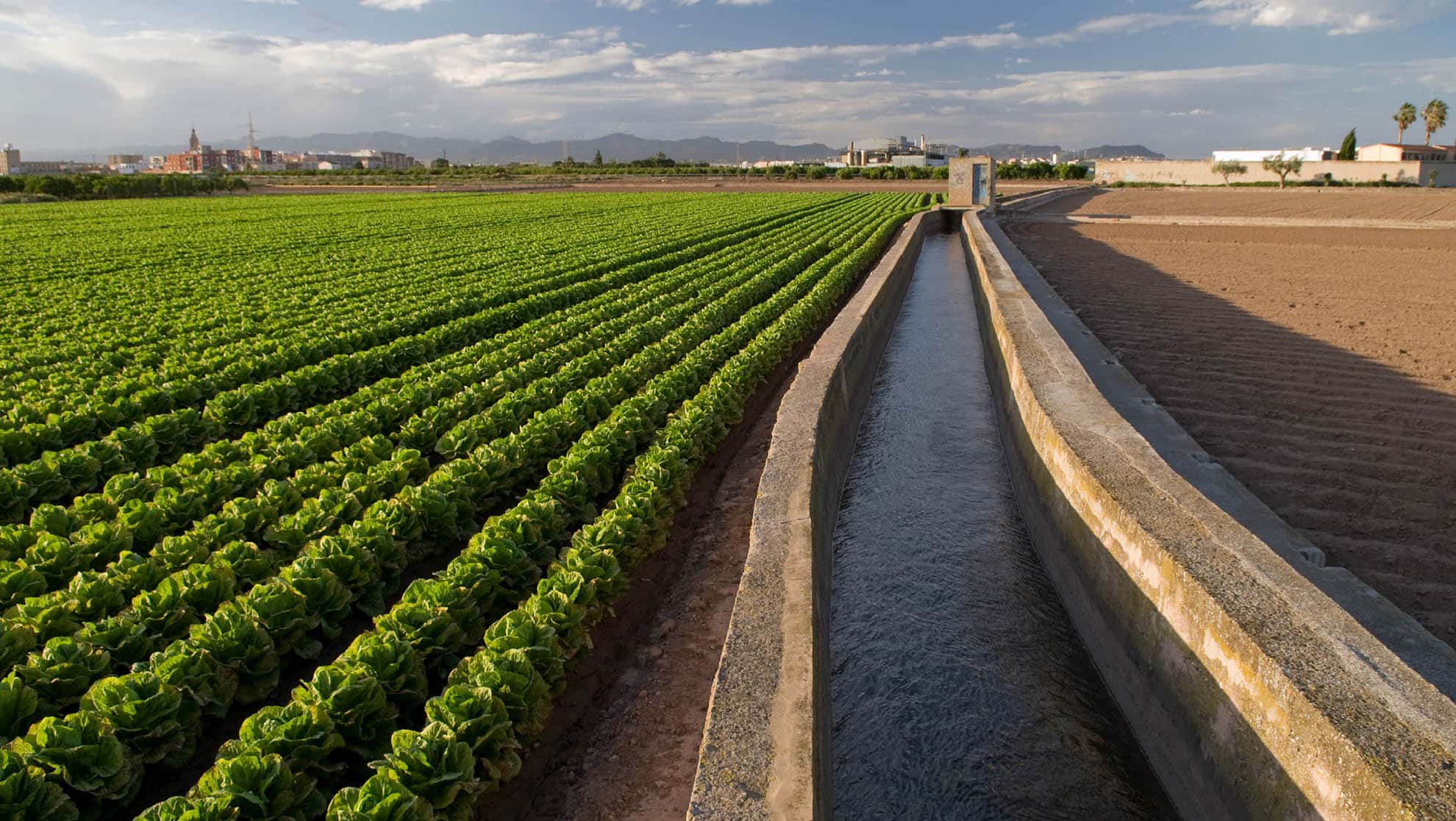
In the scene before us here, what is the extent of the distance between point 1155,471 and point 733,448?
3976 millimetres

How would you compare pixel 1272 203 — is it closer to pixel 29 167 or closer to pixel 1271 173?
pixel 1271 173

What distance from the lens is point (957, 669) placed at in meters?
5.29

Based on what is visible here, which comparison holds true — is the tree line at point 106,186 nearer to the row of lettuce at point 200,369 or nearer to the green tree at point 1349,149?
the row of lettuce at point 200,369

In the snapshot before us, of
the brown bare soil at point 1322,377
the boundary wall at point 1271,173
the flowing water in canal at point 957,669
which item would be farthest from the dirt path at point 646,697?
the boundary wall at point 1271,173

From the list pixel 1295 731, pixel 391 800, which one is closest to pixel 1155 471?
pixel 1295 731

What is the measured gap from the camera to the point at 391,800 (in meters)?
3.16

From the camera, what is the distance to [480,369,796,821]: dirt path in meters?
3.89

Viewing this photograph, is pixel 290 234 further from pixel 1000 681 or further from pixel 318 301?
pixel 1000 681

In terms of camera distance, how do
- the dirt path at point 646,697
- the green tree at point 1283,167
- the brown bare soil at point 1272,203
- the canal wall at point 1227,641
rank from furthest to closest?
the green tree at point 1283,167 → the brown bare soil at point 1272,203 → the dirt path at point 646,697 → the canal wall at point 1227,641

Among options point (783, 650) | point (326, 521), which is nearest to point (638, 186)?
point (326, 521)

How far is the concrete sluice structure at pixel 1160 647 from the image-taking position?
3.25 m

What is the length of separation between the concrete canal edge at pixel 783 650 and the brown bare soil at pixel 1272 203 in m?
32.4

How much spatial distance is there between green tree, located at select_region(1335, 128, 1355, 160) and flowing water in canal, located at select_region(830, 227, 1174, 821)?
11806cm

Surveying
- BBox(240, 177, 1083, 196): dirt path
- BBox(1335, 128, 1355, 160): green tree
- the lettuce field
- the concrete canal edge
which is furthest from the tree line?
BBox(1335, 128, 1355, 160): green tree
